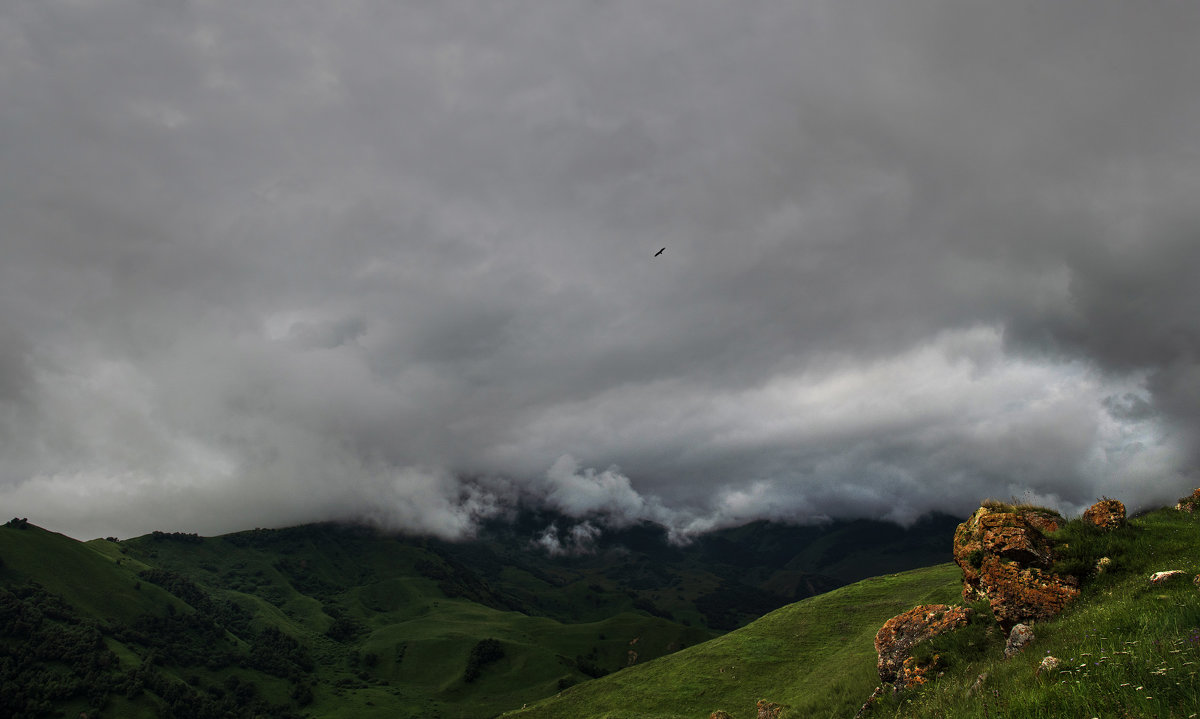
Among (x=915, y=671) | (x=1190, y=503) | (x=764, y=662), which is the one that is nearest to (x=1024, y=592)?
(x=915, y=671)

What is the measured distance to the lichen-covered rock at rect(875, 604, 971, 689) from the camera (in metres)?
20.9

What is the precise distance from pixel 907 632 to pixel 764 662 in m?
65.3

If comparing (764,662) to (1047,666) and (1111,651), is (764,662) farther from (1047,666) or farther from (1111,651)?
(1111,651)

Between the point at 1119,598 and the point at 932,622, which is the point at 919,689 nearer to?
the point at 932,622

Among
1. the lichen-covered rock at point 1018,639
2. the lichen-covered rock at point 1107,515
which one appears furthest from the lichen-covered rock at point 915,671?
the lichen-covered rock at point 1107,515

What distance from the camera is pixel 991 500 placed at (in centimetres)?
2408

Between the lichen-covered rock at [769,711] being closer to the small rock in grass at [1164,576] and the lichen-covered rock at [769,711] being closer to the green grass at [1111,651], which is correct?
the green grass at [1111,651]

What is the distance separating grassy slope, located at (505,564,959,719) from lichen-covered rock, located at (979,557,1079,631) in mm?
44746

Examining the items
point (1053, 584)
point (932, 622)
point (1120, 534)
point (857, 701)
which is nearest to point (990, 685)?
point (1053, 584)

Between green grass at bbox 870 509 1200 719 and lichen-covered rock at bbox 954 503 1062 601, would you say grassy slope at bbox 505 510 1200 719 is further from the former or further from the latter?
lichen-covered rock at bbox 954 503 1062 601

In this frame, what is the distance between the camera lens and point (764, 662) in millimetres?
77375

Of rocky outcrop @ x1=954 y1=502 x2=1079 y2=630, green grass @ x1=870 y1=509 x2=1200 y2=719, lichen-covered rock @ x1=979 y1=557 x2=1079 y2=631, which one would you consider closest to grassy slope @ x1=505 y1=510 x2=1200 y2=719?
green grass @ x1=870 y1=509 x2=1200 y2=719

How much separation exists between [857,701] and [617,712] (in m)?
58.9

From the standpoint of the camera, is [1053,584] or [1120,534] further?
[1120,534]
